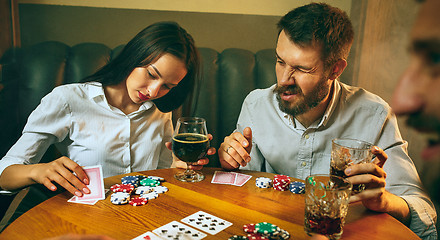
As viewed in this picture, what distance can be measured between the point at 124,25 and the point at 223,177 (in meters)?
1.92

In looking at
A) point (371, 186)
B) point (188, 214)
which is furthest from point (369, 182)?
point (188, 214)

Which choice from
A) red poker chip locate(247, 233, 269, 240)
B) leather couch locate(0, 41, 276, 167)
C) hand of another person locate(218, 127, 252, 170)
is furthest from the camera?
leather couch locate(0, 41, 276, 167)

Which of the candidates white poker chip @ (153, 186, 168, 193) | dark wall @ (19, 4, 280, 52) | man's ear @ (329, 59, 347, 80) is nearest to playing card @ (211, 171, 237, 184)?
white poker chip @ (153, 186, 168, 193)

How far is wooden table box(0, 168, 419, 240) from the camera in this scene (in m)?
0.94

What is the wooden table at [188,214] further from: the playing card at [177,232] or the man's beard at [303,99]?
the man's beard at [303,99]

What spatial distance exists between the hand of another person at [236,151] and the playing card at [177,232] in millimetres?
526

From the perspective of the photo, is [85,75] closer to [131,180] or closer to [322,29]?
[131,180]

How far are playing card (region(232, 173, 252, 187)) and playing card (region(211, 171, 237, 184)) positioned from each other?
15 millimetres

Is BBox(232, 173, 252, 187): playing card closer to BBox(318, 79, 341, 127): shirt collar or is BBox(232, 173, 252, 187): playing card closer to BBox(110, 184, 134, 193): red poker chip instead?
BBox(110, 184, 134, 193): red poker chip

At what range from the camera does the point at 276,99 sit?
2.00 m

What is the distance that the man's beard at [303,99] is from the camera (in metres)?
1.77

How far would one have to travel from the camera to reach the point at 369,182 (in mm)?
1120

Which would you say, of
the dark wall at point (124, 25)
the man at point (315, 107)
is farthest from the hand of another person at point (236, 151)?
the dark wall at point (124, 25)

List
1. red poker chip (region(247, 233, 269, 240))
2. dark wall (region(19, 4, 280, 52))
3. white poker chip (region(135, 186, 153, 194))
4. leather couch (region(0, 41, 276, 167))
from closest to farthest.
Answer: red poker chip (region(247, 233, 269, 240))
white poker chip (region(135, 186, 153, 194))
leather couch (region(0, 41, 276, 167))
dark wall (region(19, 4, 280, 52))
